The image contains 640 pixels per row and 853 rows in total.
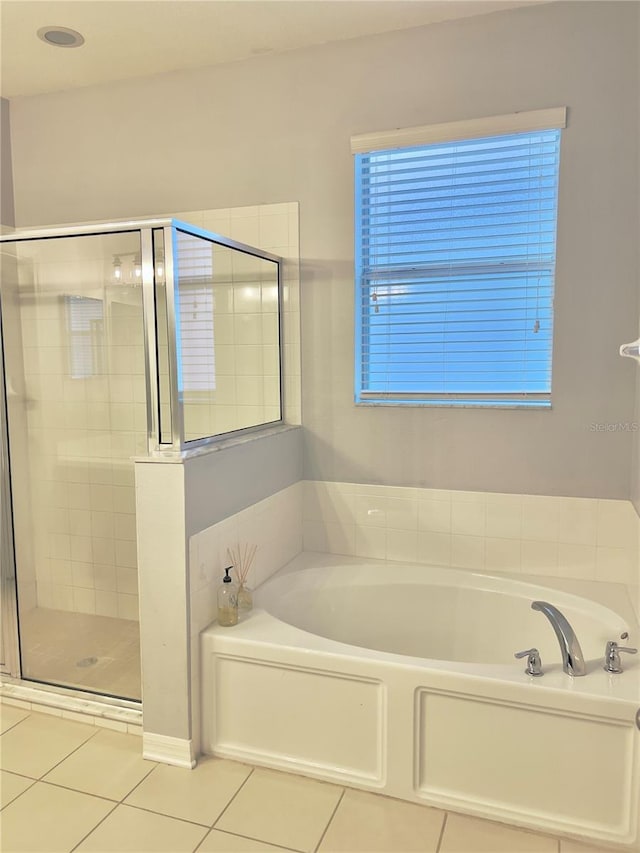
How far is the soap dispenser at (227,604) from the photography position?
7.84 feet

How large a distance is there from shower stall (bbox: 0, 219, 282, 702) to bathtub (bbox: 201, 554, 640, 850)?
25.1 inches

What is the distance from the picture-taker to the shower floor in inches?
105

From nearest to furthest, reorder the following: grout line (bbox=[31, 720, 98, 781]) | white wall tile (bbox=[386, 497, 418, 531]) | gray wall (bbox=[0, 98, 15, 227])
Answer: grout line (bbox=[31, 720, 98, 781]) → white wall tile (bbox=[386, 497, 418, 531]) → gray wall (bbox=[0, 98, 15, 227])

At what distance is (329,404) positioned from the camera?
3113 millimetres

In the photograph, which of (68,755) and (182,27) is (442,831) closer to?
(68,755)

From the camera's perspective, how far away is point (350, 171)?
2.96 meters

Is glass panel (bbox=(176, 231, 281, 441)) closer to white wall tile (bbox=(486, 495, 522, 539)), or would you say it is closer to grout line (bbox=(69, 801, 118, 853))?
white wall tile (bbox=(486, 495, 522, 539))

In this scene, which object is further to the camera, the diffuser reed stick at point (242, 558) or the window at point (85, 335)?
the window at point (85, 335)

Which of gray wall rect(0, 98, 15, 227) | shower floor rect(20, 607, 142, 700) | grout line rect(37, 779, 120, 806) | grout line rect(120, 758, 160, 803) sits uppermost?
gray wall rect(0, 98, 15, 227)

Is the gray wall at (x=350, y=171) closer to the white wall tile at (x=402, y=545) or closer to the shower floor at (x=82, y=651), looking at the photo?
the white wall tile at (x=402, y=545)

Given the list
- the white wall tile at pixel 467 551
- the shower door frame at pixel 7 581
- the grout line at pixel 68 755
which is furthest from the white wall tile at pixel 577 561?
the shower door frame at pixel 7 581

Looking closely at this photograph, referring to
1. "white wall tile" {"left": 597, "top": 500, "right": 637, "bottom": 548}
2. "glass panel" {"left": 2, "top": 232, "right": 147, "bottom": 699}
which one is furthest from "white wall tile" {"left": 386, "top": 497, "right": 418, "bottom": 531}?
"glass panel" {"left": 2, "top": 232, "right": 147, "bottom": 699}

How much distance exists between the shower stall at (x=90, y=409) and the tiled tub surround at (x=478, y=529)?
0.62 metres

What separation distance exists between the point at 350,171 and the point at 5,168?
1958mm
